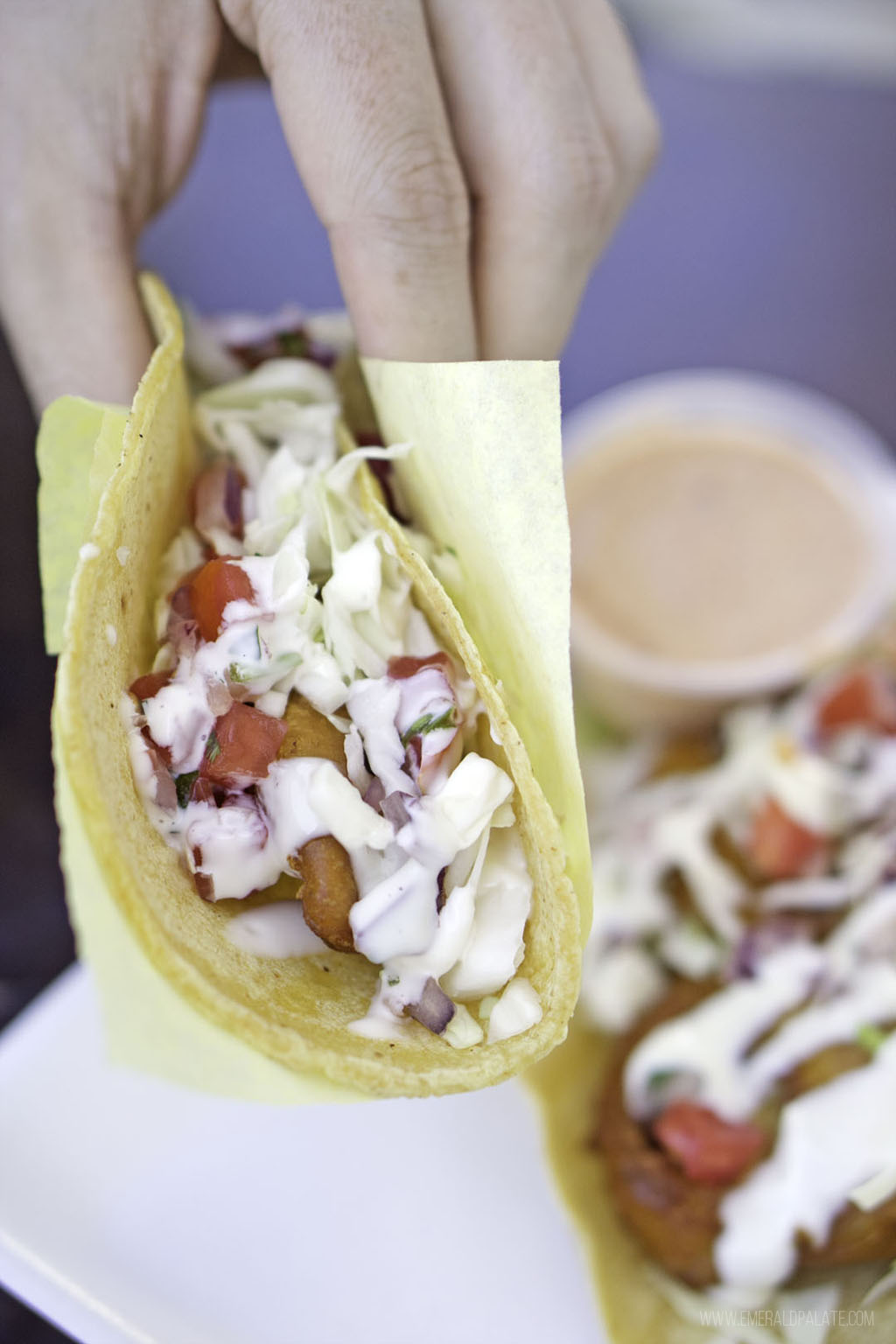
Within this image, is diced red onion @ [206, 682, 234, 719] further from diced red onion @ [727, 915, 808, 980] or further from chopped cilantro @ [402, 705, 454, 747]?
diced red onion @ [727, 915, 808, 980]

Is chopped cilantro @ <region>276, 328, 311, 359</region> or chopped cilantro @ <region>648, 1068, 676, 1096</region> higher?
chopped cilantro @ <region>276, 328, 311, 359</region>

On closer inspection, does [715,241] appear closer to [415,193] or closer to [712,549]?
[712,549]

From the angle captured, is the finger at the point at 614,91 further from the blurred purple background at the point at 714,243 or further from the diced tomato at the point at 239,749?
the blurred purple background at the point at 714,243

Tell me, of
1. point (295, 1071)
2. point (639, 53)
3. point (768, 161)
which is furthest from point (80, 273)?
point (639, 53)

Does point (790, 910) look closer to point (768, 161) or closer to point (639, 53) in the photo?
point (768, 161)

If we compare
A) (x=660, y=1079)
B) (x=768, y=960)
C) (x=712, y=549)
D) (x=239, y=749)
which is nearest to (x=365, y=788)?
(x=239, y=749)

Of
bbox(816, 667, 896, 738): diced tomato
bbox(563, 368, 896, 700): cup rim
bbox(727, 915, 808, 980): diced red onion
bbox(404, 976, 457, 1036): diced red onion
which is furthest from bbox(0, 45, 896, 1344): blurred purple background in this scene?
bbox(404, 976, 457, 1036): diced red onion

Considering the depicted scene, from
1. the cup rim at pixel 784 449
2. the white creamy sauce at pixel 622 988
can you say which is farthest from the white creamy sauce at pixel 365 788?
the cup rim at pixel 784 449

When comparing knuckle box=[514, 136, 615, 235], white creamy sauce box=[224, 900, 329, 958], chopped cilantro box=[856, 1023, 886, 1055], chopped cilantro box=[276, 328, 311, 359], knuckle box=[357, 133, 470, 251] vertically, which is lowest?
chopped cilantro box=[856, 1023, 886, 1055]
